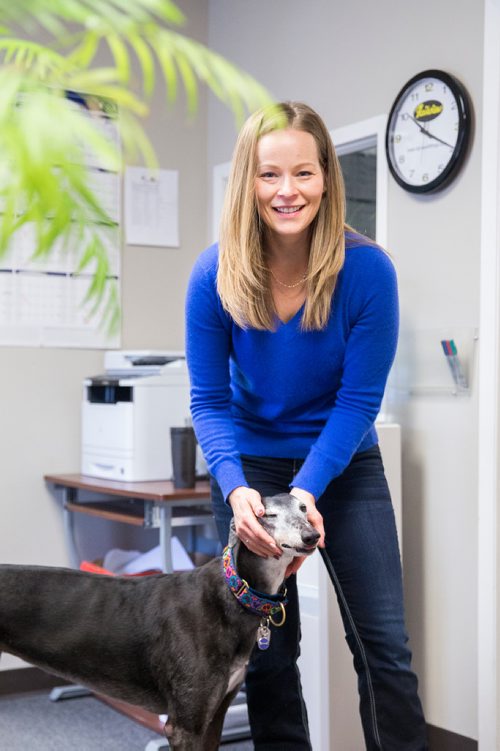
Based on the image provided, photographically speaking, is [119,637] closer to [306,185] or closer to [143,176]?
[306,185]

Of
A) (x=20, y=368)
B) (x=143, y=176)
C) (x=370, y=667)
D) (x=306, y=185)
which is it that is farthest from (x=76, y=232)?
(x=143, y=176)

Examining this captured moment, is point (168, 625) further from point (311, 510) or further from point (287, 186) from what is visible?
point (287, 186)

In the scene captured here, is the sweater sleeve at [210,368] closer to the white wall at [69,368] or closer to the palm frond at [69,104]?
the palm frond at [69,104]

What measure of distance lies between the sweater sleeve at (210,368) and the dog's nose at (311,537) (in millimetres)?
167

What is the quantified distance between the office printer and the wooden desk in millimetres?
62

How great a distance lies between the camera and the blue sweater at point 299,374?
1.70 m

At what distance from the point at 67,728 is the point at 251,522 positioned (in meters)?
1.96

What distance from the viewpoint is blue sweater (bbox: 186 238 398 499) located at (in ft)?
5.57

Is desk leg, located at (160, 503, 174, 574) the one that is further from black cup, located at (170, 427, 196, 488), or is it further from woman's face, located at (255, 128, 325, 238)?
woman's face, located at (255, 128, 325, 238)

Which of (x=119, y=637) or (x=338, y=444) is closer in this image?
(x=338, y=444)

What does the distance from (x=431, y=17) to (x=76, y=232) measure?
9.14 ft

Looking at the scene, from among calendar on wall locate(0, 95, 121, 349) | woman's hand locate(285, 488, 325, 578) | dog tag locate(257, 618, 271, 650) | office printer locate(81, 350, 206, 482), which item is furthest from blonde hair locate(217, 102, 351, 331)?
calendar on wall locate(0, 95, 121, 349)

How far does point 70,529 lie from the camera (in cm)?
372

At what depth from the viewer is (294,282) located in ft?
5.83
